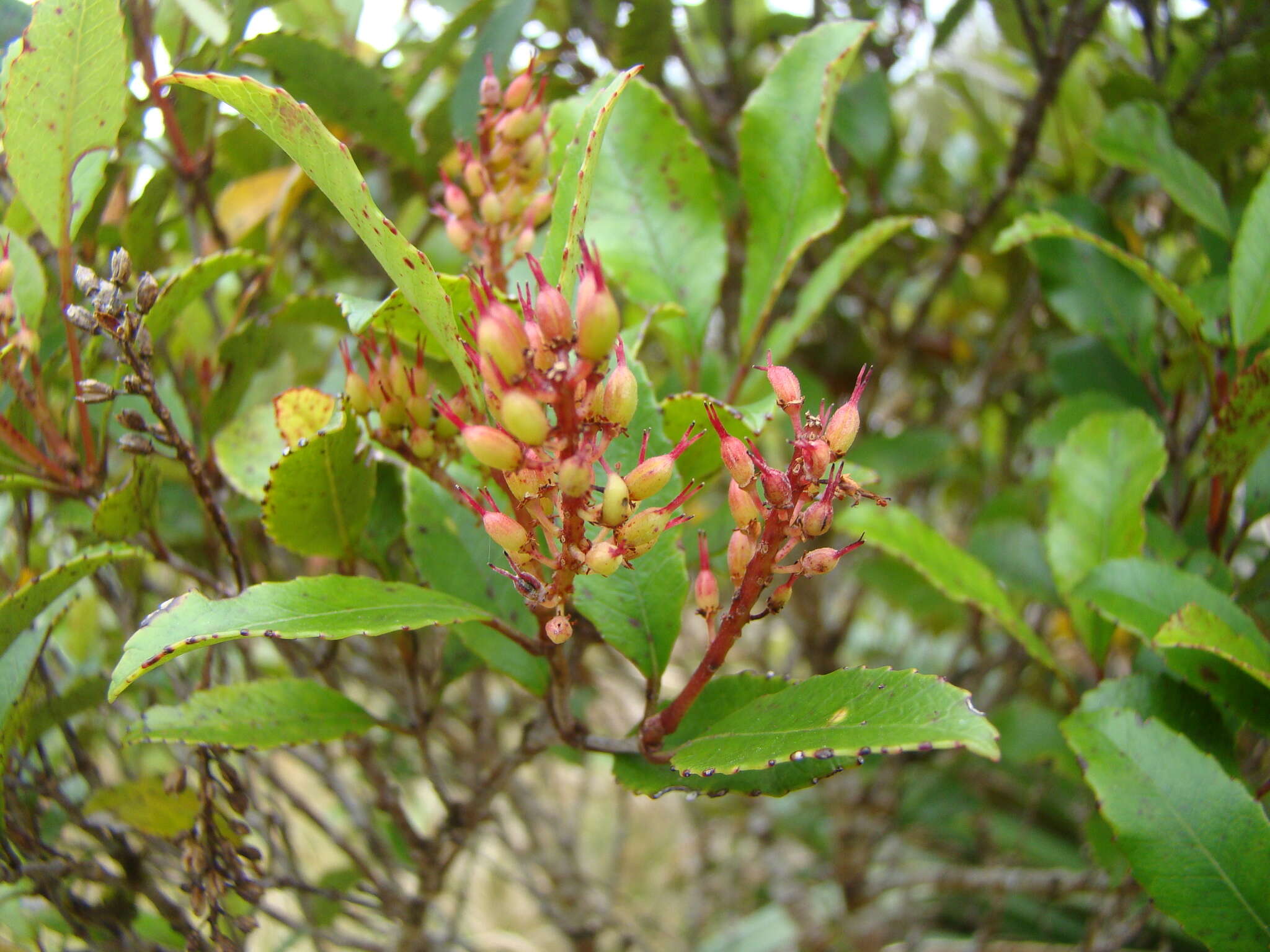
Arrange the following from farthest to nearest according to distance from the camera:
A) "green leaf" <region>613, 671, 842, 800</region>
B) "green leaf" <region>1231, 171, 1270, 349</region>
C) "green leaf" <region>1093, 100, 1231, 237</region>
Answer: "green leaf" <region>1093, 100, 1231, 237</region>, "green leaf" <region>1231, 171, 1270, 349</region>, "green leaf" <region>613, 671, 842, 800</region>

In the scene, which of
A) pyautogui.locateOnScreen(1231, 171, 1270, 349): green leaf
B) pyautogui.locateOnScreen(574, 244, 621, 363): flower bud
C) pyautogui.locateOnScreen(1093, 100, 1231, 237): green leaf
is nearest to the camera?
pyautogui.locateOnScreen(574, 244, 621, 363): flower bud

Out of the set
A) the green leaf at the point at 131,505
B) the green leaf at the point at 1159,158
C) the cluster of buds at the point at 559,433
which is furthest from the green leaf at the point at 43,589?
the green leaf at the point at 1159,158

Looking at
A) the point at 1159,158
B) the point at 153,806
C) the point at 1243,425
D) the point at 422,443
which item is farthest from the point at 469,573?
the point at 1159,158

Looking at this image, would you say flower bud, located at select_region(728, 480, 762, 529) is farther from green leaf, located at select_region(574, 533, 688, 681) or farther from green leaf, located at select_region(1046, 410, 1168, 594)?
green leaf, located at select_region(1046, 410, 1168, 594)

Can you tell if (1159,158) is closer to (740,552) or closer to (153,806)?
(740,552)

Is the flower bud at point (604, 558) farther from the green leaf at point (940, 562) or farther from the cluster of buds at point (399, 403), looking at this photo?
the green leaf at point (940, 562)

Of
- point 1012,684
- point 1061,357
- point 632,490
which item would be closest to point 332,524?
point 632,490

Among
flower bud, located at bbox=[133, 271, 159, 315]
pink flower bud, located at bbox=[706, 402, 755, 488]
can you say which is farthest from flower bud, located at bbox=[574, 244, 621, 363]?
flower bud, located at bbox=[133, 271, 159, 315]

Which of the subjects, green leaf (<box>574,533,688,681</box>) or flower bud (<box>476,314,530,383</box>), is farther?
green leaf (<box>574,533,688,681</box>)
